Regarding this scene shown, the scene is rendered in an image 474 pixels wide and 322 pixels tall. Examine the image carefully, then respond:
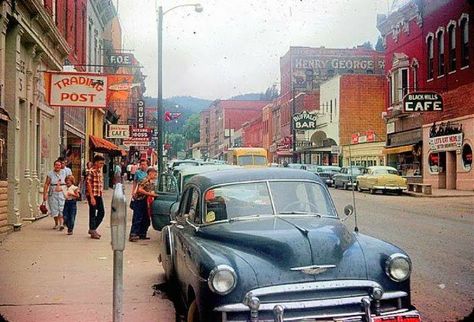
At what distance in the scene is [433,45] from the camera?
30.7 meters

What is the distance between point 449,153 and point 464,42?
583cm

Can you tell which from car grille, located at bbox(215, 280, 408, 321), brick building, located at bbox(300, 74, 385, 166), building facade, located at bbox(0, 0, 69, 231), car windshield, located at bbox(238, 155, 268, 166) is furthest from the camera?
brick building, located at bbox(300, 74, 385, 166)

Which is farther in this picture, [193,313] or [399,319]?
[193,313]

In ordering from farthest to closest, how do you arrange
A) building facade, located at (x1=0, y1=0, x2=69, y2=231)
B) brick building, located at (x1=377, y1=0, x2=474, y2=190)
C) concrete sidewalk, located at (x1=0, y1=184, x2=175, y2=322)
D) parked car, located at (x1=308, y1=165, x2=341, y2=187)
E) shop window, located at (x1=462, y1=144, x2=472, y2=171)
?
parked car, located at (x1=308, y1=165, x2=341, y2=187), shop window, located at (x1=462, y1=144, x2=472, y2=171), brick building, located at (x1=377, y1=0, x2=474, y2=190), building facade, located at (x1=0, y1=0, x2=69, y2=231), concrete sidewalk, located at (x1=0, y1=184, x2=175, y2=322)

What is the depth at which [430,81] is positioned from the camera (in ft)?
102

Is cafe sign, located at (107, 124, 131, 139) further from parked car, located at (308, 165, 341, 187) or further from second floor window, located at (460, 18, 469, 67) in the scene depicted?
second floor window, located at (460, 18, 469, 67)

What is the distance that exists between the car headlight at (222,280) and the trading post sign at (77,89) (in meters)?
9.96

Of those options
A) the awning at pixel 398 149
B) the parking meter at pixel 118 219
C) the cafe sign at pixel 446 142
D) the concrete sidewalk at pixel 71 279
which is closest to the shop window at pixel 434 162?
the cafe sign at pixel 446 142

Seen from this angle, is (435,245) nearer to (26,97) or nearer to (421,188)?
(26,97)

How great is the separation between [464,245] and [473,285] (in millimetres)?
3684

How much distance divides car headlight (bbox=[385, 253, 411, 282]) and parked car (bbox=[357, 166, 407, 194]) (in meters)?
24.5

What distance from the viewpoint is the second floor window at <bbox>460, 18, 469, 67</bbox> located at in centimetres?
2616

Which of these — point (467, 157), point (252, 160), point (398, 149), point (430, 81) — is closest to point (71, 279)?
point (467, 157)

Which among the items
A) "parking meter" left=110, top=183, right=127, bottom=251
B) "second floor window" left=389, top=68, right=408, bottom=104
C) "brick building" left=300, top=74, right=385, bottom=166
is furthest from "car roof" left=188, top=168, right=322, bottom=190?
"brick building" left=300, top=74, right=385, bottom=166
